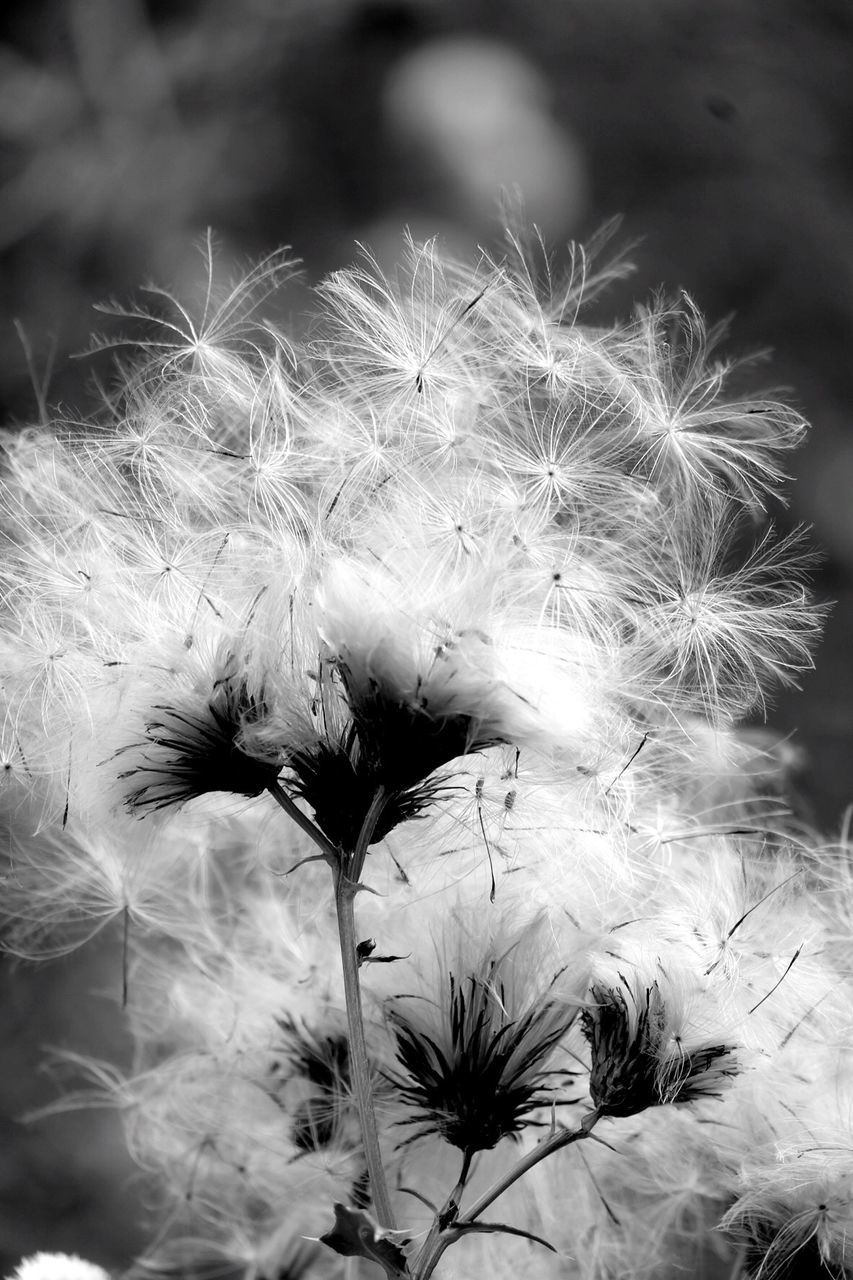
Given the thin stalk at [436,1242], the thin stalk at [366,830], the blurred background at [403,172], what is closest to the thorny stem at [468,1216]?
the thin stalk at [436,1242]

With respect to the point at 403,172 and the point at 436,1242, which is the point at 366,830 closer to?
the point at 436,1242

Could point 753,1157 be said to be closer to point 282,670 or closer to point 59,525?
point 282,670

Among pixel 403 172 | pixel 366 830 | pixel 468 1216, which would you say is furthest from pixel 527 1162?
pixel 403 172

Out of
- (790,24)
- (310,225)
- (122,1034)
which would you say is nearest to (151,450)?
(122,1034)

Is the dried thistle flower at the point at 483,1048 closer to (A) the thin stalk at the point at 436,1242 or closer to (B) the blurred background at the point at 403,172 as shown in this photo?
(A) the thin stalk at the point at 436,1242

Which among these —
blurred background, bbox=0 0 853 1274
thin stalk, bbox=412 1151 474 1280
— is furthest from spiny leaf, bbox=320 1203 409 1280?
blurred background, bbox=0 0 853 1274
